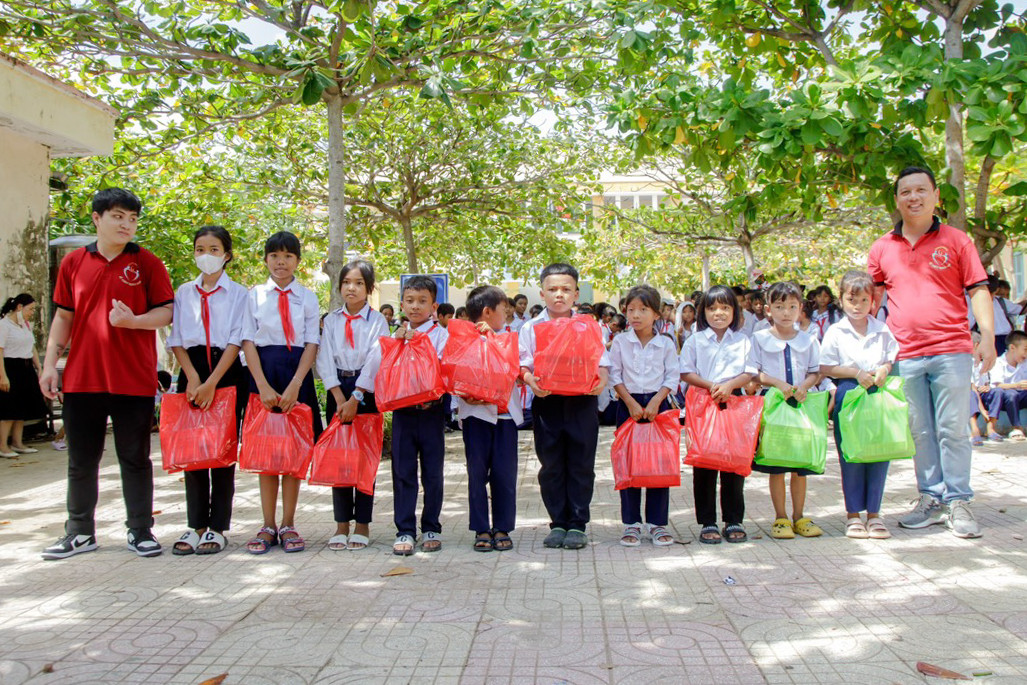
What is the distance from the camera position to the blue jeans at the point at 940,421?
15.9 ft

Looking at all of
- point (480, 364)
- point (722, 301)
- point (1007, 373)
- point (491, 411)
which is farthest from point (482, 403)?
point (1007, 373)

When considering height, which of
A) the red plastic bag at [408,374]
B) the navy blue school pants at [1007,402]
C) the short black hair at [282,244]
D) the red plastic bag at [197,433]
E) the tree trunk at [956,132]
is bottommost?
the navy blue school pants at [1007,402]

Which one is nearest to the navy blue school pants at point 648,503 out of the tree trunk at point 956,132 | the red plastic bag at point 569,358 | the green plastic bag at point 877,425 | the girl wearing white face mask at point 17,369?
the red plastic bag at point 569,358

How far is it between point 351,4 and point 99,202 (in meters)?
2.46

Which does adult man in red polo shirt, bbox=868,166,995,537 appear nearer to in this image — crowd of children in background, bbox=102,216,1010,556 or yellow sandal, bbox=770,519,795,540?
crowd of children in background, bbox=102,216,1010,556

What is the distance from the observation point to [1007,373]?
345 inches

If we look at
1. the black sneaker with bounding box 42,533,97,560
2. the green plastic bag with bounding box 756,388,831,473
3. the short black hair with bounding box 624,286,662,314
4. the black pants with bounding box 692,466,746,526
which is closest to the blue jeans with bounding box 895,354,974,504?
the green plastic bag with bounding box 756,388,831,473

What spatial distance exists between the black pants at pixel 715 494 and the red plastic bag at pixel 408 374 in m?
1.57

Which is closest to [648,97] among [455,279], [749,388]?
[749,388]

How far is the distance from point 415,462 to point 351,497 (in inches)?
17.1

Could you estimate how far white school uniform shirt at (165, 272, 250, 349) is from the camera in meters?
4.84

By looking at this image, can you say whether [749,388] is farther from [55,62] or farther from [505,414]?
[55,62]

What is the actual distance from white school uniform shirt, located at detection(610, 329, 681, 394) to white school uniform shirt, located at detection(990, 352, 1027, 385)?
17.5 ft

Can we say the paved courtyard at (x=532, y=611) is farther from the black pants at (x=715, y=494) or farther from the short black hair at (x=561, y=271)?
the short black hair at (x=561, y=271)
